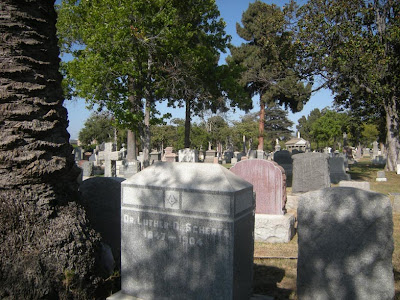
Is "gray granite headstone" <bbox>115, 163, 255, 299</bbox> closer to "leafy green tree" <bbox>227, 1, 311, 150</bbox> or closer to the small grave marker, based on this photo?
the small grave marker

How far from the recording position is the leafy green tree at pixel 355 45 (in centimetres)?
1658

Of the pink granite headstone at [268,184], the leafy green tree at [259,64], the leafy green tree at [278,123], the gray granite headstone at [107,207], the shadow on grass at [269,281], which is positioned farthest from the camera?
the leafy green tree at [278,123]

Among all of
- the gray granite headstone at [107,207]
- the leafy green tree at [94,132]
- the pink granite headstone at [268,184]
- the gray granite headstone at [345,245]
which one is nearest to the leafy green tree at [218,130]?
the leafy green tree at [94,132]

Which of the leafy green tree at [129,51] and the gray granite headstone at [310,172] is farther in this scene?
the leafy green tree at [129,51]

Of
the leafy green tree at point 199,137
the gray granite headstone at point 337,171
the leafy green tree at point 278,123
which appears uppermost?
the leafy green tree at point 278,123

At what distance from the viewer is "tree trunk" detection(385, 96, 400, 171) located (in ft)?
62.9

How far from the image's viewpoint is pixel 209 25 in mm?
20062

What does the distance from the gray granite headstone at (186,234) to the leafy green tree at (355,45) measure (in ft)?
50.2

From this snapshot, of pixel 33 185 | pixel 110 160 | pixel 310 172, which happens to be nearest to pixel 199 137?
pixel 110 160

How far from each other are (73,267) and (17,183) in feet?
3.38

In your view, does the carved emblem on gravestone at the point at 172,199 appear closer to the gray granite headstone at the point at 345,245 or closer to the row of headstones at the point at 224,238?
the row of headstones at the point at 224,238

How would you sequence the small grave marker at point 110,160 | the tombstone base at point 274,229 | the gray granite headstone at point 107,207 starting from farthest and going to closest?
the small grave marker at point 110,160
the tombstone base at point 274,229
the gray granite headstone at point 107,207

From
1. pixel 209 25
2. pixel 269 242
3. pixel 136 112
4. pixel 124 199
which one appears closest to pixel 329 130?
pixel 209 25

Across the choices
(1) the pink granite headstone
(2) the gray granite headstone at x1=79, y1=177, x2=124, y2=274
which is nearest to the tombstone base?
(1) the pink granite headstone
